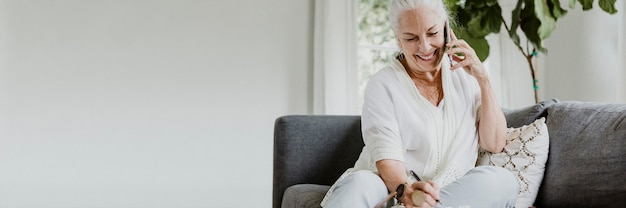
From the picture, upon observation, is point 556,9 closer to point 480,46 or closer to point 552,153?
point 480,46

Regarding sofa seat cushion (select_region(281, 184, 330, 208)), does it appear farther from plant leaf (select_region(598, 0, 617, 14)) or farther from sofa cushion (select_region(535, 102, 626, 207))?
plant leaf (select_region(598, 0, 617, 14))

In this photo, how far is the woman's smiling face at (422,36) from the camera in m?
1.93

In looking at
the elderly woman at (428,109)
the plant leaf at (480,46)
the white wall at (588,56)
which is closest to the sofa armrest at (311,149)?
the elderly woman at (428,109)

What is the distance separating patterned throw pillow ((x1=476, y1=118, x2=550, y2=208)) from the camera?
2008 millimetres

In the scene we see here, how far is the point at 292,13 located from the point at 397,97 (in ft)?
6.16

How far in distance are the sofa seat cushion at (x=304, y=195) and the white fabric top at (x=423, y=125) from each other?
0.16 m

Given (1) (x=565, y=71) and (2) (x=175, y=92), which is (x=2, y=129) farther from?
(1) (x=565, y=71)

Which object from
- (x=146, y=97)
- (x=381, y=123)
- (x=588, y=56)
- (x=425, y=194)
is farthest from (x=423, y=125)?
(x=588, y=56)

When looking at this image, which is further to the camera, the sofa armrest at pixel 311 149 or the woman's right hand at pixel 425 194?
the sofa armrest at pixel 311 149

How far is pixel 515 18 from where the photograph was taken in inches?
127

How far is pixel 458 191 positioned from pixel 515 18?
5.45ft

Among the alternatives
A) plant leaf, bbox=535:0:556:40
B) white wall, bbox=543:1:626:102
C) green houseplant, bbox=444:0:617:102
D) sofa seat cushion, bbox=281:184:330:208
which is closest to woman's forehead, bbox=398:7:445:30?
sofa seat cushion, bbox=281:184:330:208

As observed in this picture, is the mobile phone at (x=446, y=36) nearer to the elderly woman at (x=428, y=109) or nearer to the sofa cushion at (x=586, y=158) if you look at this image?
the elderly woman at (x=428, y=109)

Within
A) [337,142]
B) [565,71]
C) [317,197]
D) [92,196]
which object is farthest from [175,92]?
[565,71]
